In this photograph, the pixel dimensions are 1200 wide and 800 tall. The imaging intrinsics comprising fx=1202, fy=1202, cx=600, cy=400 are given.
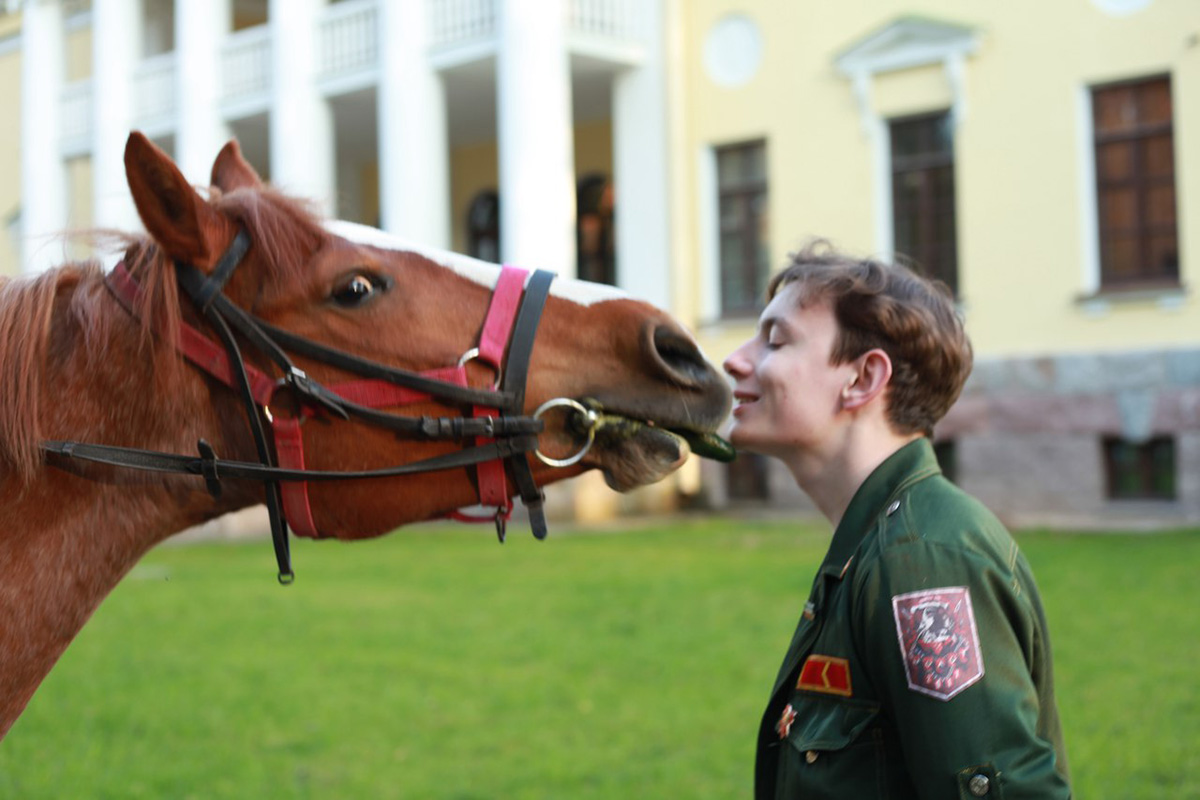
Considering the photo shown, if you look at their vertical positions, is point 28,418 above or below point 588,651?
above

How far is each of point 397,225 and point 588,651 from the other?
921 cm

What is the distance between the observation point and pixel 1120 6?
12.5 m

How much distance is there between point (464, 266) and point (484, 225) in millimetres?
17757

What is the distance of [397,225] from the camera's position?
15266mm

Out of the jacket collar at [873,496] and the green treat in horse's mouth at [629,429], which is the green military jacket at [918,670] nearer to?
the jacket collar at [873,496]

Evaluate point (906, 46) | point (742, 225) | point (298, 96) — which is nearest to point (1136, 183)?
point (906, 46)

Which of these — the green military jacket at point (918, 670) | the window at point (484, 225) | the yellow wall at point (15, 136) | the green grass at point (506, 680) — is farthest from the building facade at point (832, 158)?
the green military jacket at point (918, 670)

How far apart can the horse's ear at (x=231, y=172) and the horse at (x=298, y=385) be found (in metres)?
0.28

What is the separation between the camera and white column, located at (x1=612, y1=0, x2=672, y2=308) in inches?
→ 609

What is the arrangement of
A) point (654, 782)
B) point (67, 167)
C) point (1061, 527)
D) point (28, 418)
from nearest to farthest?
point (28, 418), point (654, 782), point (1061, 527), point (67, 167)

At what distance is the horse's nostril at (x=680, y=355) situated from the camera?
2199 mm

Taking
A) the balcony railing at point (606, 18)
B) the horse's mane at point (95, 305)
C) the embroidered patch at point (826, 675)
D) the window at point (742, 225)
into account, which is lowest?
the embroidered patch at point (826, 675)

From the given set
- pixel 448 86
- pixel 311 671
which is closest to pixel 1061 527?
pixel 311 671

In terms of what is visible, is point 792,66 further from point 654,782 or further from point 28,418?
point 28,418
